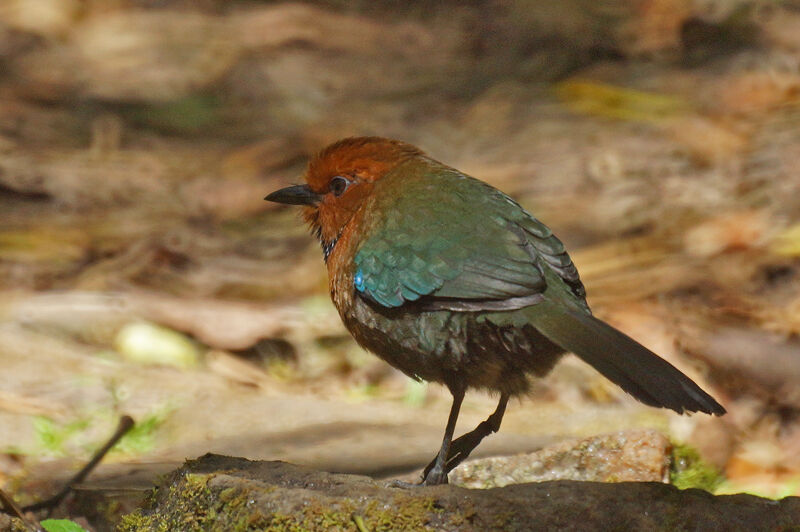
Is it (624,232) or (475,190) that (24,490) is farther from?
(624,232)

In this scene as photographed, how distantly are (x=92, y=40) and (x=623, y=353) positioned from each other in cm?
742

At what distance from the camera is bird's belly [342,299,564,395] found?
2977 millimetres

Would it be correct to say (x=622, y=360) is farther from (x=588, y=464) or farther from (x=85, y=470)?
(x=85, y=470)

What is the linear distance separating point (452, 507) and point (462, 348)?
1.84 ft

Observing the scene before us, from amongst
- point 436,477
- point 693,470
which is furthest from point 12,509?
point 693,470

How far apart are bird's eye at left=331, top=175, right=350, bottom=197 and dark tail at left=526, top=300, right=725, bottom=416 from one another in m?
0.98

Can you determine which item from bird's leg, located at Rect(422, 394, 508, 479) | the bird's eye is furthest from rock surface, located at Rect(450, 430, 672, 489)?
the bird's eye

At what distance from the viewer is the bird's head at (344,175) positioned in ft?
11.8

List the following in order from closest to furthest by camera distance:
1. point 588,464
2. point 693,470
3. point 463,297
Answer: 1. point 463,297
2. point 588,464
3. point 693,470

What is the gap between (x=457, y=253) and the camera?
307 centimetres

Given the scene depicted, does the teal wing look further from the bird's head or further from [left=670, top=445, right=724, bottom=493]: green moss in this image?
[left=670, top=445, right=724, bottom=493]: green moss

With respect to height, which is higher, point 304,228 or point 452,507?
point 304,228

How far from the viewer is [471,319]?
2.99 metres

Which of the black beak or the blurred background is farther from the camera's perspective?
the blurred background
